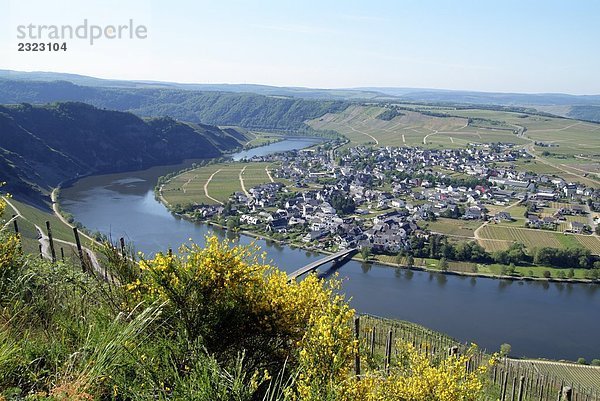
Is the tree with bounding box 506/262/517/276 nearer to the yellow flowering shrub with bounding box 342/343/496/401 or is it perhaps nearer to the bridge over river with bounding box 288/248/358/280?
the bridge over river with bounding box 288/248/358/280

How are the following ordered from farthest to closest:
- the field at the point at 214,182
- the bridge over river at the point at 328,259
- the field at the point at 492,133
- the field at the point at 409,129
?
1. the field at the point at 409,129
2. the field at the point at 492,133
3. the field at the point at 214,182
4. the bridge over river at the point at 328,259

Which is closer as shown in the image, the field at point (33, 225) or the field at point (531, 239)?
the field at point (33, 225)

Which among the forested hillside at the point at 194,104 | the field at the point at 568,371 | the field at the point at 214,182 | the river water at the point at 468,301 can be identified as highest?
the forested hillside at the point at 194,104

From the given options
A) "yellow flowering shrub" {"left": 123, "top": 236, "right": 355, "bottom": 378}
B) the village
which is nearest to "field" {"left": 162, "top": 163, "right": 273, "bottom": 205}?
the village

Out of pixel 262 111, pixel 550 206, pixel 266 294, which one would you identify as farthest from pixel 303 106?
pixel 266 294

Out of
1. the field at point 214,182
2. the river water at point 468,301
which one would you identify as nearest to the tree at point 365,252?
the river water at point 468,301

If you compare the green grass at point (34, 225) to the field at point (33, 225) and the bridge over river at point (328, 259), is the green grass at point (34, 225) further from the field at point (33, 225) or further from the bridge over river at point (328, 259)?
the bridge over river at point (328, 259)
